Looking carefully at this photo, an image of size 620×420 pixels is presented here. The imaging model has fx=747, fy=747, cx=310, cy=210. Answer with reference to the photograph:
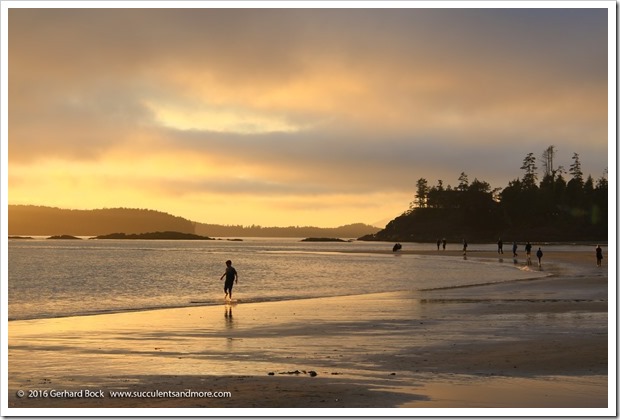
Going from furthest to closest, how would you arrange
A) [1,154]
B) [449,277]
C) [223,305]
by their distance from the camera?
[449,277], [223,305], [1,154]

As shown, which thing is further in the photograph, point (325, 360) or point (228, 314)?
point (228, 314)

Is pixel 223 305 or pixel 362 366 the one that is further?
pixel 223 305

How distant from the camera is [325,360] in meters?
18.5

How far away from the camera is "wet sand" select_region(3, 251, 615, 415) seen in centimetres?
1341

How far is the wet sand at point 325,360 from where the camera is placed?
13414 mm

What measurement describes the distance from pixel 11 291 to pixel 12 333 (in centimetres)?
Result: 2859

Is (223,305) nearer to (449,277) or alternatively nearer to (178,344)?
(178,344)

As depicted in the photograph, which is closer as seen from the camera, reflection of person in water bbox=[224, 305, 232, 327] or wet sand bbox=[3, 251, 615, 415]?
wet sand bbox=[3, 251, 615, 415]

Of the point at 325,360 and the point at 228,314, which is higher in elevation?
the point at 325,360

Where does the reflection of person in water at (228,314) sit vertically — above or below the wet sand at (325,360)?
below

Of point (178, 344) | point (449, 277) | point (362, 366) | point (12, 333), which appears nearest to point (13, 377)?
point (178, 344)

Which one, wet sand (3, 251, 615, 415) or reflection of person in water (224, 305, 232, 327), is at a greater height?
wet sand (3, 251, 615, 415)

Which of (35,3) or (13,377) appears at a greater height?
(35,3)

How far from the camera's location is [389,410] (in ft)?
41.7
